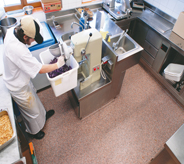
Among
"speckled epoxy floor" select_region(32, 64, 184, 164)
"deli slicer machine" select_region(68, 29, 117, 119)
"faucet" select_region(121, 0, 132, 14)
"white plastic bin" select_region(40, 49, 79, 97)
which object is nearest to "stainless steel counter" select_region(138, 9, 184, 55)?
"faucet" select_region(121, 0, 132, 14)

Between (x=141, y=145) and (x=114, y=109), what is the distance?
70cm

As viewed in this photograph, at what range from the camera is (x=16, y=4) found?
256 cm

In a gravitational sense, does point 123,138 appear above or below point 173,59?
below

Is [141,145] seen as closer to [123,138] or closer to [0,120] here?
[123,138]

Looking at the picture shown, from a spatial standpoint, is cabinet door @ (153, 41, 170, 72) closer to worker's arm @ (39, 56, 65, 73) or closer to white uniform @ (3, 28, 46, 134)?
worker's arm @ (39, 56, 65, 73)

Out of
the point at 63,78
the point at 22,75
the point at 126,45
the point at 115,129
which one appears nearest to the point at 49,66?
the point at 63,78

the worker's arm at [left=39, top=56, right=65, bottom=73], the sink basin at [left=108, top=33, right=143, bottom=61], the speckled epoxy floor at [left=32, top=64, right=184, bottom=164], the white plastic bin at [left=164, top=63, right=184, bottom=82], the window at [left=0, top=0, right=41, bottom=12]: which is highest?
the window at [left=0, top=0, right=41, bottom=12]

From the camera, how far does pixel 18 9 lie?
259 centimetres

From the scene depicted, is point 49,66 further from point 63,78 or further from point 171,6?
point 171,6

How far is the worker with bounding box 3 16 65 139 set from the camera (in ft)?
4.47

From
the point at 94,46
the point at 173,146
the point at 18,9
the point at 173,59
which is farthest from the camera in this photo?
the point at 173,59

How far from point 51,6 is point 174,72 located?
2502 millimetres

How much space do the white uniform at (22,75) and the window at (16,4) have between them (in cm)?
140

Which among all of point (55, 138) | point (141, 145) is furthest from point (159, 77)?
point (55, 138)
